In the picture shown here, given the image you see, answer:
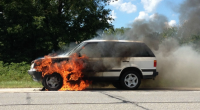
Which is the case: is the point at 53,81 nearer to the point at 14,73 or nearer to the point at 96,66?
the point at 96,66

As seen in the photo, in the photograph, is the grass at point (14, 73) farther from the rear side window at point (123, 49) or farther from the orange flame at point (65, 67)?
the rear side window at point (123, 49)

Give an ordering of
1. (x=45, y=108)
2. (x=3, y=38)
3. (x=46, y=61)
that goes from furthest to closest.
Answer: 1. (x=3, y=38)
2. (x=46, y=61)
3. (x=45, y=108)

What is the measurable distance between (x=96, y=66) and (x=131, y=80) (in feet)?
4.99

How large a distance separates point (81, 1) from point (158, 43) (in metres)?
12.3

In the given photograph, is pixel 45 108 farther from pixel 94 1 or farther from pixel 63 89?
pixel 94 1

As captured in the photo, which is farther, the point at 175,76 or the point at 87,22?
the point at 87,22

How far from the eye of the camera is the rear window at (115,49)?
11.2m

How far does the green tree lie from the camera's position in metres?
23.4

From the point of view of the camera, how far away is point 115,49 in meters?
11.5

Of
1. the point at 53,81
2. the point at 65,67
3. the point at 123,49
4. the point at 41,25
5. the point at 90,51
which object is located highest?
the point at 41,25

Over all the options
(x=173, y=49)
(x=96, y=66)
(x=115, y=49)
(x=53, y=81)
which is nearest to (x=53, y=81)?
(x=53, y=81)

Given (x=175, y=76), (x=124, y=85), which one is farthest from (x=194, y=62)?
(x=124, y=85)

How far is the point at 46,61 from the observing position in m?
10.8

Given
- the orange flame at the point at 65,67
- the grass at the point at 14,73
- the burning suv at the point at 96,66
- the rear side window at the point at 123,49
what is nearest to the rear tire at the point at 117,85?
the burning suv at the point at 96,66
